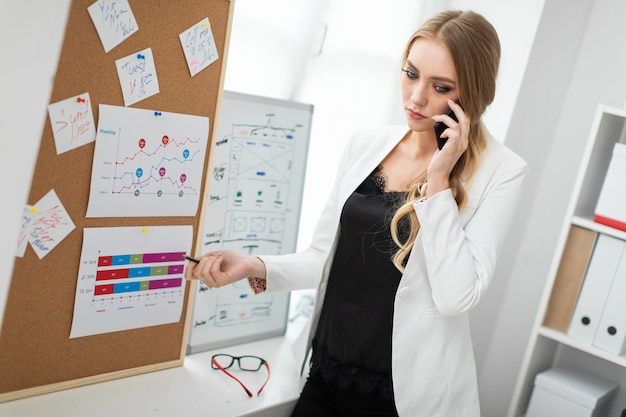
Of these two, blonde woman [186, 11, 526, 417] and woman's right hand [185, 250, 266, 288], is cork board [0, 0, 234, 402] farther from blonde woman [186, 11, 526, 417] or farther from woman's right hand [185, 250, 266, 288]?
blonde woman [186, 11, 526, 417]

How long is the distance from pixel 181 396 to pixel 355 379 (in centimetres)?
44

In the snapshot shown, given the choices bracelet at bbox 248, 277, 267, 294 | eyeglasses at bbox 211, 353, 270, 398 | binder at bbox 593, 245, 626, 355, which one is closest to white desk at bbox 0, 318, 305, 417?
eyeglasses at bbox 211, 353, 270, 398

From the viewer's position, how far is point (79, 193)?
141 cm

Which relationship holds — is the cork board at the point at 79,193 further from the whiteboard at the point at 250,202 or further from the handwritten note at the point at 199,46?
the whiteboard at the point at 250,202

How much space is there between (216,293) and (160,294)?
12.9 inches

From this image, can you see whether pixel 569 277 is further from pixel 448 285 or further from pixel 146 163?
pixel 146 163

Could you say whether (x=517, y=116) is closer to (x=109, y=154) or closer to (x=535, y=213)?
(x=535, y=213)

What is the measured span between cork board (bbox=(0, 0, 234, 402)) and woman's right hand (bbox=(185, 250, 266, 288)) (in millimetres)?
150

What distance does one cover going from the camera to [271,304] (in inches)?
82.9

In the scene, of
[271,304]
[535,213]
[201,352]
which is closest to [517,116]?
[535,213]

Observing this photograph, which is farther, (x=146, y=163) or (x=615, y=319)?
(x=615, y=319)

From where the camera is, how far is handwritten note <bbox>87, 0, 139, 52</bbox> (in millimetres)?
1332

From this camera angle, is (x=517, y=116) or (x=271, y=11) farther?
(x=517, y=116)

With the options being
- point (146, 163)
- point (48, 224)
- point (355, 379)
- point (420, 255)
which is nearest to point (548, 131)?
point (420, 255)
